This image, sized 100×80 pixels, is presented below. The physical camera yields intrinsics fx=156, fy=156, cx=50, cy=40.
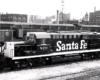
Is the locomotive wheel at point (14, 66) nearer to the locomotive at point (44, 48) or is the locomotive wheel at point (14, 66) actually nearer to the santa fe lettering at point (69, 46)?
the locomotive at point (44, 48)

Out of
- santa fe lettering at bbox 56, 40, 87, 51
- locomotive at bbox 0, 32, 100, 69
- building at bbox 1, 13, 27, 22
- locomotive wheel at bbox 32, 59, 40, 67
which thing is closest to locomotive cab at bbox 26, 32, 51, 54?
locomotive at bbox 0, 32, 100, 69

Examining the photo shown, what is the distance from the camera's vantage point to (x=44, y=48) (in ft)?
45.5

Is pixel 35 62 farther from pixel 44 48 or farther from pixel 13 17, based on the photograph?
pixel 13 17

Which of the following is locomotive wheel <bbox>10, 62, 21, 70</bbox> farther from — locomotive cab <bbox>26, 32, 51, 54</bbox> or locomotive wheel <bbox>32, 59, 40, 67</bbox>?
locomotive cab <bbox>26, 32, 51, 54</bbox>

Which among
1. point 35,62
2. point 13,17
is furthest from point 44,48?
point 13,17

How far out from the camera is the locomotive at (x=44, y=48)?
41.4 ft

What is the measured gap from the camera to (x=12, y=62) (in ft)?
41.2

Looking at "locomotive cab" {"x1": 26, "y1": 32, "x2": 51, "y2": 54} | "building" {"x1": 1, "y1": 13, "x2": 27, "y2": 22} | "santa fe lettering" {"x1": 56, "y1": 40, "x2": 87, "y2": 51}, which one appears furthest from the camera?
"building" {"x1": 1, "y1": 13, "x2": 27, "y2": 22}

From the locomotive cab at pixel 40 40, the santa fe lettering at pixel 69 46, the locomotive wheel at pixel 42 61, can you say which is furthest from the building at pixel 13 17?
the locomotive cab at pixel 40 40

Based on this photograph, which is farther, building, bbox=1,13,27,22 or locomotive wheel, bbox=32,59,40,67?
building, bbox=1,13,27,22

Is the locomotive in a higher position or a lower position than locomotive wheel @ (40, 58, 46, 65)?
higher

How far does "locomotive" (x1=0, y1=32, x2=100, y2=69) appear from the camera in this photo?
497 inches

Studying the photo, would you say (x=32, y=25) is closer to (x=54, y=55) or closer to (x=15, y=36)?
(x=15, y=36)

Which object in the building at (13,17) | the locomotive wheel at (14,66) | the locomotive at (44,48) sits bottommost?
the locomotive wheel at (14,66)
